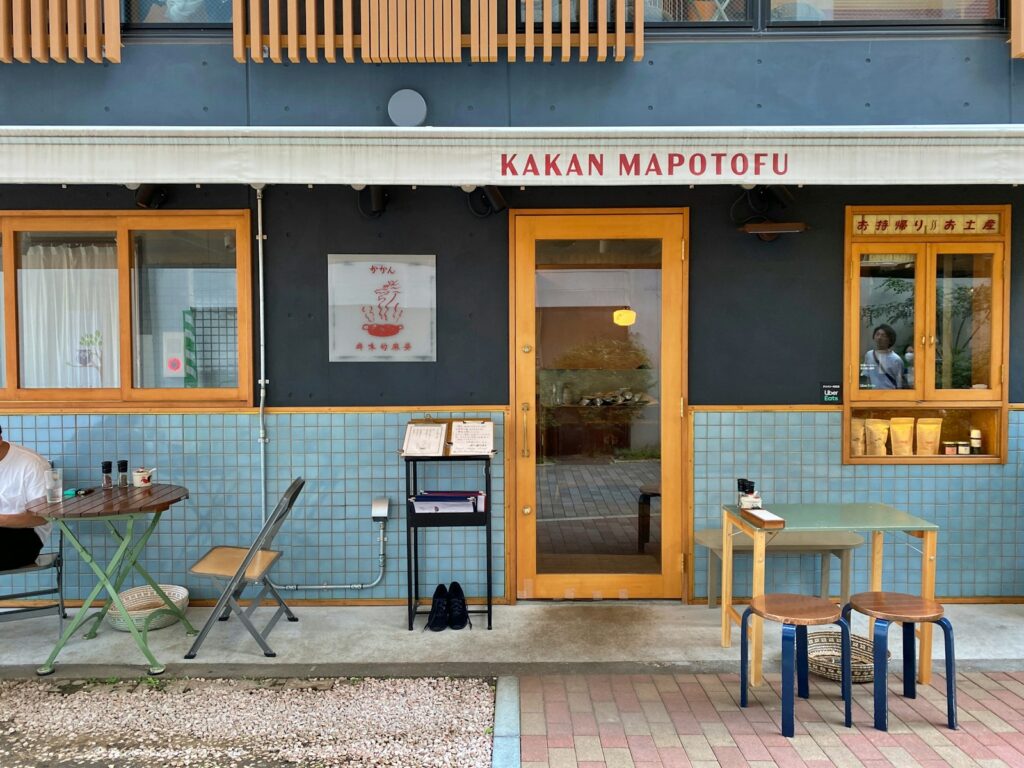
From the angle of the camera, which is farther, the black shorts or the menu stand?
the menu stand

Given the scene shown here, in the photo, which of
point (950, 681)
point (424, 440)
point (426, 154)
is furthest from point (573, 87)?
point (950, 681)

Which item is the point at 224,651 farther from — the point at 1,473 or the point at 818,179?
the point at 818,179

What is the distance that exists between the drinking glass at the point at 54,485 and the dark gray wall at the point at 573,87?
2.31 m

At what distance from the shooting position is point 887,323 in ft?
17.5

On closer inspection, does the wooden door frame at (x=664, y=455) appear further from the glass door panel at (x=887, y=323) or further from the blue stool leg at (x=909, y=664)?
the blue stool leg at (x=909, y=664)

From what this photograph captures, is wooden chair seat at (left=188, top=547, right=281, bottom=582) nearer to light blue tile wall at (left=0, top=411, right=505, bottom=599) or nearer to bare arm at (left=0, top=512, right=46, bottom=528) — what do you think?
light blue tile wall at (left=0, top=411, right=505, bottom=599)

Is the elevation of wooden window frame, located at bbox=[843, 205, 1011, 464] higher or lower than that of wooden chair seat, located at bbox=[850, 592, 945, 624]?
higher

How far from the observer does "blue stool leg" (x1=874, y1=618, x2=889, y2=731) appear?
3.55m

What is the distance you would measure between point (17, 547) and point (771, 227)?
5.28 m

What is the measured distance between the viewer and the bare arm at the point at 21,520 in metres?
4.51

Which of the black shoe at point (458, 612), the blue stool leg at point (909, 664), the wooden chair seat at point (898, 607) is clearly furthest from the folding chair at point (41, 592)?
the blue stool leg at point (909, 664)

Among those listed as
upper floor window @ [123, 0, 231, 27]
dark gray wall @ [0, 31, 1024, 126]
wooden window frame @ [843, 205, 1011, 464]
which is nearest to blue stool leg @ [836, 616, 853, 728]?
wooden window frame @ [843, 205, 1011, 464]

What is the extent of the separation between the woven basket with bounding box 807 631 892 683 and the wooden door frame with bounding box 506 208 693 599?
3.47ft

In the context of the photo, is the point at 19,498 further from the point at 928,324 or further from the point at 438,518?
the point at 928,324
